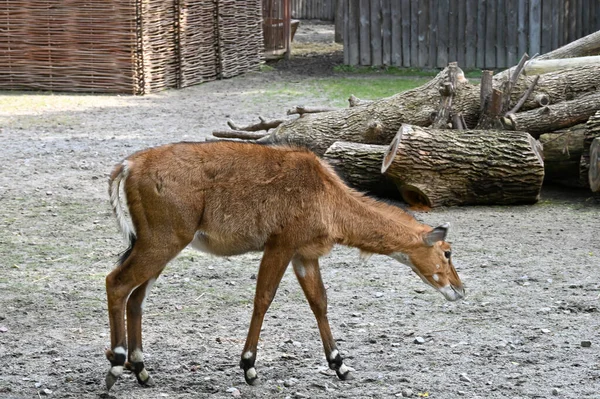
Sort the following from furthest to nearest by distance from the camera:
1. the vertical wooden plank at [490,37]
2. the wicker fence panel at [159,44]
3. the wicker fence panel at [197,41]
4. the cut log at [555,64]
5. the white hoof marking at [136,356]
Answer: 1. the vertical wooden plank at [490,37]
2. the wicker fence panel at [197,41]
3. the wicker fence panel at [159,44]
4. the cut log at [555,64]
5. the white hoof marking at [136,356]

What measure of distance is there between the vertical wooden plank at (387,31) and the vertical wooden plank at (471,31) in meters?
1.60

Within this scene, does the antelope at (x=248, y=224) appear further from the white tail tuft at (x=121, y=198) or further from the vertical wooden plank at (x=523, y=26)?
the vertical wooden plank at (x=523, y=26)

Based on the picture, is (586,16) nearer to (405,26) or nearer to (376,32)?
(405,26)

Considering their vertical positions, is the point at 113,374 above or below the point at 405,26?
below

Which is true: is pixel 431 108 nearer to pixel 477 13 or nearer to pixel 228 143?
pixel 228 143

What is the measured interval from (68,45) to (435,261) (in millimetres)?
12411

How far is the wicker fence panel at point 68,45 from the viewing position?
55.3 feet

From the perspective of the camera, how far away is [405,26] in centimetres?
2106

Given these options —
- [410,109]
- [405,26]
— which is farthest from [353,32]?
[410,109]

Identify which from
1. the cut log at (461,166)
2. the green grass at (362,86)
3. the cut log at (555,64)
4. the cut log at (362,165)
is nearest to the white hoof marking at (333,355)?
the cut log at (461,166)

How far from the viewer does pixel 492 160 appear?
10031mm

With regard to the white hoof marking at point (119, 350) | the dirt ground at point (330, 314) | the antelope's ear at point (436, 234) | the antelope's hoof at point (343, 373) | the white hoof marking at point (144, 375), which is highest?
the antelope's ear at point (436, 234)

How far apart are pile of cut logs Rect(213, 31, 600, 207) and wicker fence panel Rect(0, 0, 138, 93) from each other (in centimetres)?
576

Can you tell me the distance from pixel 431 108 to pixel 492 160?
1.31m
